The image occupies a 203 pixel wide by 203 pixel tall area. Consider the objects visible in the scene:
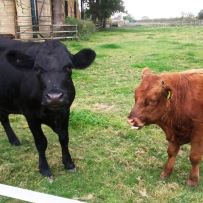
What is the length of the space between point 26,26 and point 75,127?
56.3 feet

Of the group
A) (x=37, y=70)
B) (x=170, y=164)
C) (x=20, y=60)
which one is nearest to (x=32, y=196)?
(x=37, y=70)

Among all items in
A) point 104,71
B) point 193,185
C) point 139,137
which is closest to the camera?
point 193,185

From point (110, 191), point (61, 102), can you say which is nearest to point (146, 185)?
point (110, 191)

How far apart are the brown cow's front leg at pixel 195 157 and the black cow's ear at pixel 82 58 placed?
1.45 m

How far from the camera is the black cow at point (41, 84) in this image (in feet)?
13.0

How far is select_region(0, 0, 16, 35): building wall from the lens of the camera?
2120cm

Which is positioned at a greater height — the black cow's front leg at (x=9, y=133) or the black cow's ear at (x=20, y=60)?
the black cow's ear at (x=20, y=60)

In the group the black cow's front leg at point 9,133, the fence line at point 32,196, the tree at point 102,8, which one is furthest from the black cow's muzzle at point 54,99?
the tree at point 102,8

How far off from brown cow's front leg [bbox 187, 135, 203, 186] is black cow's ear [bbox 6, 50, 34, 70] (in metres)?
1.93

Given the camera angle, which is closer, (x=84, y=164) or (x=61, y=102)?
(x=61, y=102)

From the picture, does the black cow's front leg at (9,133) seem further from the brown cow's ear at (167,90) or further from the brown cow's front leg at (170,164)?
the brown cow's ear at (167,90)

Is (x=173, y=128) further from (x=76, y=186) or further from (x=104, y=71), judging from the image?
(x=104, y=71)

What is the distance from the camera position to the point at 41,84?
161 inches

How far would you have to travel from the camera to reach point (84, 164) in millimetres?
5023
